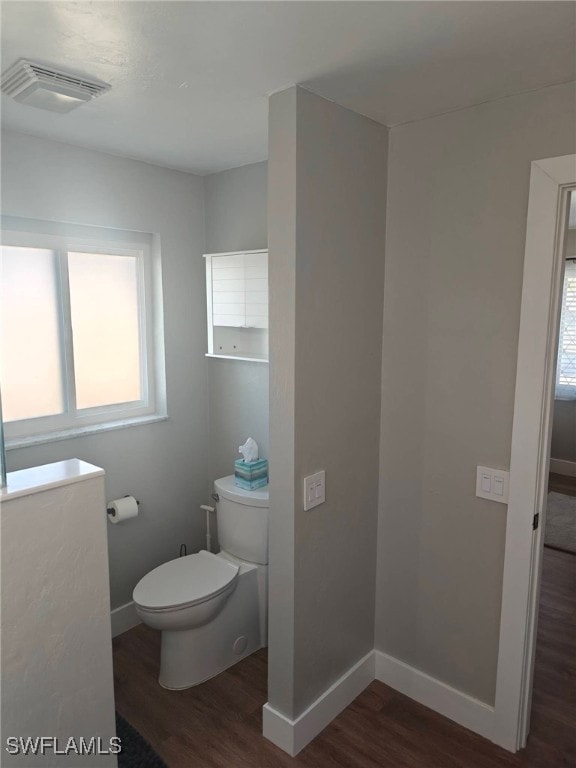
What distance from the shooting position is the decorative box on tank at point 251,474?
2768 mm

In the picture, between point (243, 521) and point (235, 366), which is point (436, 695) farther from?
point (235, 366)

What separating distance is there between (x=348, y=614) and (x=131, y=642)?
124cm

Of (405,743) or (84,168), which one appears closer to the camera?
(405,743)

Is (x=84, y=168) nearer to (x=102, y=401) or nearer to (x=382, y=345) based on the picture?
(x=102, y=401)

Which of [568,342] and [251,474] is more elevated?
[568,342]

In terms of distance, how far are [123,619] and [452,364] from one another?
219 centimetres

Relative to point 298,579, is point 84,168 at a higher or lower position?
higher

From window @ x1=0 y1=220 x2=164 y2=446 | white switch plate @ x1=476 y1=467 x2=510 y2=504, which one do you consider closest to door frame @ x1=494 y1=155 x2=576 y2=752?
white switch plate @ x1=476 y1=467 x2=510 y2=504

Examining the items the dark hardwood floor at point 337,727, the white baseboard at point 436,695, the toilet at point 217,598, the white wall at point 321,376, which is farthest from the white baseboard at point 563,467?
the toilet at point 217,598

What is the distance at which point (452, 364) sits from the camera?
2.16m

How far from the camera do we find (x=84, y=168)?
2.56 meters

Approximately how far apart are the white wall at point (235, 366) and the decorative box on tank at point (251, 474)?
17cm

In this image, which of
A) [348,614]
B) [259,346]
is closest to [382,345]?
[259,346]

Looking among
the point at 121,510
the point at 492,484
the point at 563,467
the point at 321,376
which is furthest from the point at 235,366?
the point at 563,467
